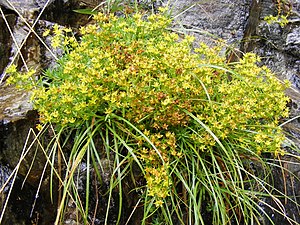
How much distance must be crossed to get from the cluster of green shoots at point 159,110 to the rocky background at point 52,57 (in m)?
0.19

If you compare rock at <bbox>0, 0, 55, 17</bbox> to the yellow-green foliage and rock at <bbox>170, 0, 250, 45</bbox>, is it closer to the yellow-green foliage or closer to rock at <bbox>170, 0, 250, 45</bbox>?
the yellow-green foliage

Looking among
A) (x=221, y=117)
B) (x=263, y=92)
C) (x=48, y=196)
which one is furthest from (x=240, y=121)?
(x=48, y=196)

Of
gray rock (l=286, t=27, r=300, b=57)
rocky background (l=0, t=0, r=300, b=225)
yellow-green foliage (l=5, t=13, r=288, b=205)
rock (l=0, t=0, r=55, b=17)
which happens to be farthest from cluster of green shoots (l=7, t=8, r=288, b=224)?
gray rock (l=286, t=27, r=300, b=57)

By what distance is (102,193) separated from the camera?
1.67 metres

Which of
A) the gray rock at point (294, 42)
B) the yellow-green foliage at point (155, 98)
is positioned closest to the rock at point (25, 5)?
the yellow-green foliage at point (155, 98)

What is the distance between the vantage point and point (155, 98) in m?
1.60

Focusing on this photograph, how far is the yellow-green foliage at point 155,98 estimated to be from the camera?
157 cm

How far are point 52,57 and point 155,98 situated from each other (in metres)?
0.80

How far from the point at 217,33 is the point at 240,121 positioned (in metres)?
1.38

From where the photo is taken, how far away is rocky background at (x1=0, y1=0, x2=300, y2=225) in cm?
167

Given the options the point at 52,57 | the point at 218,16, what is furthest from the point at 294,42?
the point at 52,57

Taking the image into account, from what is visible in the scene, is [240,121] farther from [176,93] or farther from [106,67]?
[106,67]

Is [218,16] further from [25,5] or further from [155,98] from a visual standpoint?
[155,98]

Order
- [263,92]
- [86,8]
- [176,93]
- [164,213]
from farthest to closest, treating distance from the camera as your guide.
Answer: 1. [86,8]
2. [263,92]
3. [176,93]
4. [164,213]
